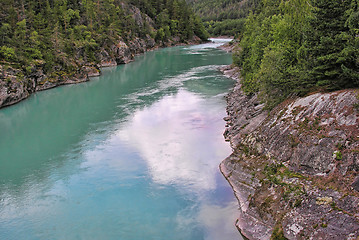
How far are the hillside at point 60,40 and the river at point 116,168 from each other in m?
5.72

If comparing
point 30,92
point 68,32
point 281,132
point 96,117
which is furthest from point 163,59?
point 281,132

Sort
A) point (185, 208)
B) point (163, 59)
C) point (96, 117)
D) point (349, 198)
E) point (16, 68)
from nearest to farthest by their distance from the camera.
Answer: point (349, 198), point (185, 208), point (96, 117), point (16, 68), point (163, 59)

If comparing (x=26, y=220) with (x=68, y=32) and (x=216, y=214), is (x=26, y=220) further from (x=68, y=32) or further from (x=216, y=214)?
(x=68, y=32)

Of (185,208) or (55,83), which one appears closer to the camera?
(185,208)

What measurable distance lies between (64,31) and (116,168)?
5791cm

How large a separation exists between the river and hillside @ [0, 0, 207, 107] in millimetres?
5719

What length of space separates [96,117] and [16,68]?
20518 mm


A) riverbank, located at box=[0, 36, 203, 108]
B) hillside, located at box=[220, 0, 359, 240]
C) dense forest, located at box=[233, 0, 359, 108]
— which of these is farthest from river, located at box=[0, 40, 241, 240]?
dense forest, located at box=[233, 0, 359, 108]

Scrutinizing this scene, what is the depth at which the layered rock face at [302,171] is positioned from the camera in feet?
47.9

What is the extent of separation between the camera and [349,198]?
47.0 ft

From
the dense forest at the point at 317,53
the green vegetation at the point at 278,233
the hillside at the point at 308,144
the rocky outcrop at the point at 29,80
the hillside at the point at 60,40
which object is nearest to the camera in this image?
the hillside at the point at 308,144

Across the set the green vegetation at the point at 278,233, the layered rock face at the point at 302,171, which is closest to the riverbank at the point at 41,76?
the layered rock face at the point at 302,171

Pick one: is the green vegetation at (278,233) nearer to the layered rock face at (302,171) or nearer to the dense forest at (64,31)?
the layered rock face at (302,171)

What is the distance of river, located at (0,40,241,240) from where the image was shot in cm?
1891
